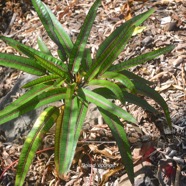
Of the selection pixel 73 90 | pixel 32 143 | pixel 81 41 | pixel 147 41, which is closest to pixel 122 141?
pixel 73 90

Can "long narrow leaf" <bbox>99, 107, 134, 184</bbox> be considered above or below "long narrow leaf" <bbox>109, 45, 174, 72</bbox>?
below

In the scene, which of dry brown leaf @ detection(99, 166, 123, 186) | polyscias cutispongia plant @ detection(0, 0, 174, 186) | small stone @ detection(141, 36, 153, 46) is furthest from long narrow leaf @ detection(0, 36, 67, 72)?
small stone @ detection(141, 36, 153, 46)

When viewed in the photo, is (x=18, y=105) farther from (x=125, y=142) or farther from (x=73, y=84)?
(x=125, y=142)

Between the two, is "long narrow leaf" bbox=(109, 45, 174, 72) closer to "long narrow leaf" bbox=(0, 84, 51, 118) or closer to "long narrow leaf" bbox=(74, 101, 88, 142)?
"long narrow leaf" bbox=(74, 101, 88, 142)

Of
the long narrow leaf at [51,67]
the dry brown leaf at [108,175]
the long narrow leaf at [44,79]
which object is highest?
the long narrow leaf at [51,67]

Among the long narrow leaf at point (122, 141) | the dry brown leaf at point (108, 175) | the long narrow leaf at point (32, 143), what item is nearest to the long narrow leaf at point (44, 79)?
the long narrow leaf at point (32, 143)

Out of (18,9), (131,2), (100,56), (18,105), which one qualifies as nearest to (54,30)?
(100,56)

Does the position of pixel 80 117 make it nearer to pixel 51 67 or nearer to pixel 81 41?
pixel 51 67

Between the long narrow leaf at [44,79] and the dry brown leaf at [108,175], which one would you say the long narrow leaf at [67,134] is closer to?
the long narrow leaf at [44,79]
